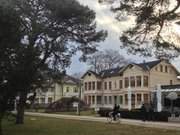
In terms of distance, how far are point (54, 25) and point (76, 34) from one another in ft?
7.84

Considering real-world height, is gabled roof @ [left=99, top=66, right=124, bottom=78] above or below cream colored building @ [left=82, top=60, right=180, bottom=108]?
above

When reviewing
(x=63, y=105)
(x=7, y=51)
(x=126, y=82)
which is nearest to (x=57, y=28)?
(x=7, y=51)

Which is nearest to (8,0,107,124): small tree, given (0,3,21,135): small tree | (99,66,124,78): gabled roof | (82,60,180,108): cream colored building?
(0,3,21,135): small tree

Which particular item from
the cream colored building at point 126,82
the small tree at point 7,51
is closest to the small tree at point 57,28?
the small tree at point 7,51

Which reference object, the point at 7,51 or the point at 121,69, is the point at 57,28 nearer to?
the point at 7,51

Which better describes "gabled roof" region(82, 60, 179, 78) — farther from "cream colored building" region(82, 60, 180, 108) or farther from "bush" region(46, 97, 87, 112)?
"bush" region(46, 97, 87, 112)

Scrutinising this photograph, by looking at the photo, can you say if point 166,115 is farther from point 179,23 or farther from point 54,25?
point 179,23

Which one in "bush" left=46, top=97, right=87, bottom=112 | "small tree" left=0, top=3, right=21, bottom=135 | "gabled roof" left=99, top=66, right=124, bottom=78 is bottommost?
"bush" left=46, top=97, right=87, bottom=112

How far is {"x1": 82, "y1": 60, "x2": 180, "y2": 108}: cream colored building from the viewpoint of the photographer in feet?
270

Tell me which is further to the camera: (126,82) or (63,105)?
(126,82)

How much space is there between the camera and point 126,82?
285ft

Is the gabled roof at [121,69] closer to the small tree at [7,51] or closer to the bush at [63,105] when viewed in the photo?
the bush at [63,105]

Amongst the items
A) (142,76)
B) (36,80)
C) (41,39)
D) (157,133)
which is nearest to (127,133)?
(157,133)

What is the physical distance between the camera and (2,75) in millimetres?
24797
